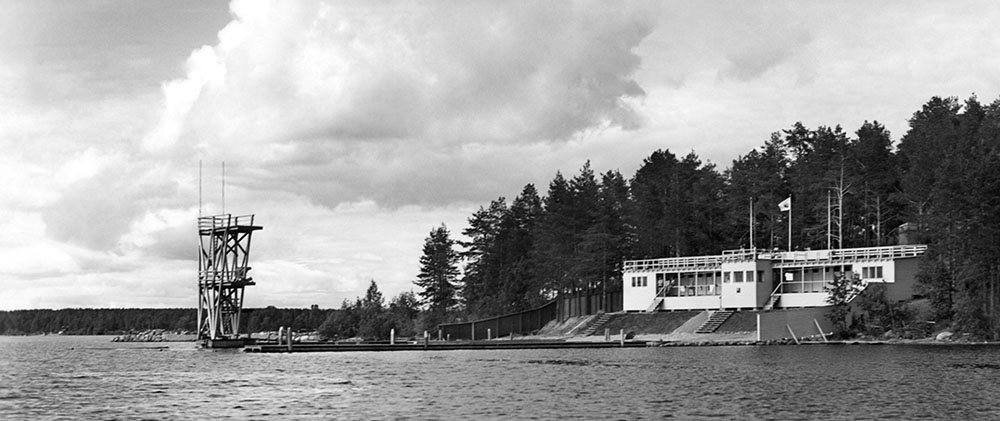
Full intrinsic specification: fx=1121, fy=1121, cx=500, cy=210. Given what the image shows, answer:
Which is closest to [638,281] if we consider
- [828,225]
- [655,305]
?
[655,305]

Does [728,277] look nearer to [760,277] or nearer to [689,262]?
[760,277]

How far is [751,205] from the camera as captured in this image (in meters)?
92.8

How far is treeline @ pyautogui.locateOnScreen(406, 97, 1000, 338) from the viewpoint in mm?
88938

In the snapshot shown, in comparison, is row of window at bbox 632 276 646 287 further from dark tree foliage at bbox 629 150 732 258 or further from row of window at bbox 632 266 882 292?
dark tree foliage at bbox 629 150 732 258

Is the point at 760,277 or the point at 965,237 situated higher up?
the point at 965,237

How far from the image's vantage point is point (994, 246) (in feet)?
244

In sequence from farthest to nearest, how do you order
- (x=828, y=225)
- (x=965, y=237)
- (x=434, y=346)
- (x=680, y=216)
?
(x=680, y=216) < (x=828, y=225) < (x=434, y=346) < (x=965, y=237)

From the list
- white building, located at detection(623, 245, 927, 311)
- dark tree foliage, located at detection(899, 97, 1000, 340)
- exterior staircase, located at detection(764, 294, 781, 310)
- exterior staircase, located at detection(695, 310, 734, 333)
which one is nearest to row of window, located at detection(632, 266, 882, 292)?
white building, located at detection(623, 245, 927, 311)

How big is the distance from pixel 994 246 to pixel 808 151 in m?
36.0

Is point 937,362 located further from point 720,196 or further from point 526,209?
point 526,209

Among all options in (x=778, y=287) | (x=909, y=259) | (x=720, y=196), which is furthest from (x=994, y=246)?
(x=720, y=196)

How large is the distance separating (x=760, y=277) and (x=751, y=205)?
7297 millimetres

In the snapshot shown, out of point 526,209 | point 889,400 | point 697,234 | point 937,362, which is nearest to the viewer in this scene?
point 889,400

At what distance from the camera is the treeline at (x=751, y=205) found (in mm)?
88938
